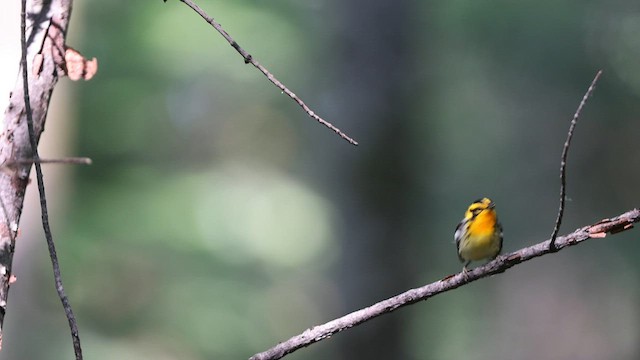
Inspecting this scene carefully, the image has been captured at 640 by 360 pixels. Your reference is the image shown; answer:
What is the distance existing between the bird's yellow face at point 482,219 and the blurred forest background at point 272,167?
217 inches

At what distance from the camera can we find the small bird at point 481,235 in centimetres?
335

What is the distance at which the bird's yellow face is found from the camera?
11.0ft

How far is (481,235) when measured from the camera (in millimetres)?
3355

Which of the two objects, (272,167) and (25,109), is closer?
(25,109)

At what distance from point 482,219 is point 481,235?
0.26 ft

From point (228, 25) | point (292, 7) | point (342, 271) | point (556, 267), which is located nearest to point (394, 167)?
point (342, 271)

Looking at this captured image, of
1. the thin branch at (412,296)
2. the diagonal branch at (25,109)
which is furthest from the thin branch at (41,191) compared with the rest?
the thin branch at (412,296)

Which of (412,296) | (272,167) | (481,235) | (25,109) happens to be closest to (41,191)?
(25,109)

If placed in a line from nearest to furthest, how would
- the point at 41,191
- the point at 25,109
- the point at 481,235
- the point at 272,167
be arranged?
the point at 41,191, the point at 25,109, the point at 481,235, the point at 272,167

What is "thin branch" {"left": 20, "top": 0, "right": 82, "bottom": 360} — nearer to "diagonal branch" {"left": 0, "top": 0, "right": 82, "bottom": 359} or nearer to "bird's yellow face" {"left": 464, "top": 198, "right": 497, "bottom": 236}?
"diagonal branch" {"left": 0, "top": 0, "right": 82, "bottom": 359}

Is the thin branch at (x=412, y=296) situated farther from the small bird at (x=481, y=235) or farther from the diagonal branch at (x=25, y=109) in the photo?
the small bird at (x=481, y=235)

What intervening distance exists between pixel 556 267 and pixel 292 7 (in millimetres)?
6226

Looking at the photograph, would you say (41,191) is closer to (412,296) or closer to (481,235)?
(412,296)

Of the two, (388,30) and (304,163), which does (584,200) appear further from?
(388,30)
